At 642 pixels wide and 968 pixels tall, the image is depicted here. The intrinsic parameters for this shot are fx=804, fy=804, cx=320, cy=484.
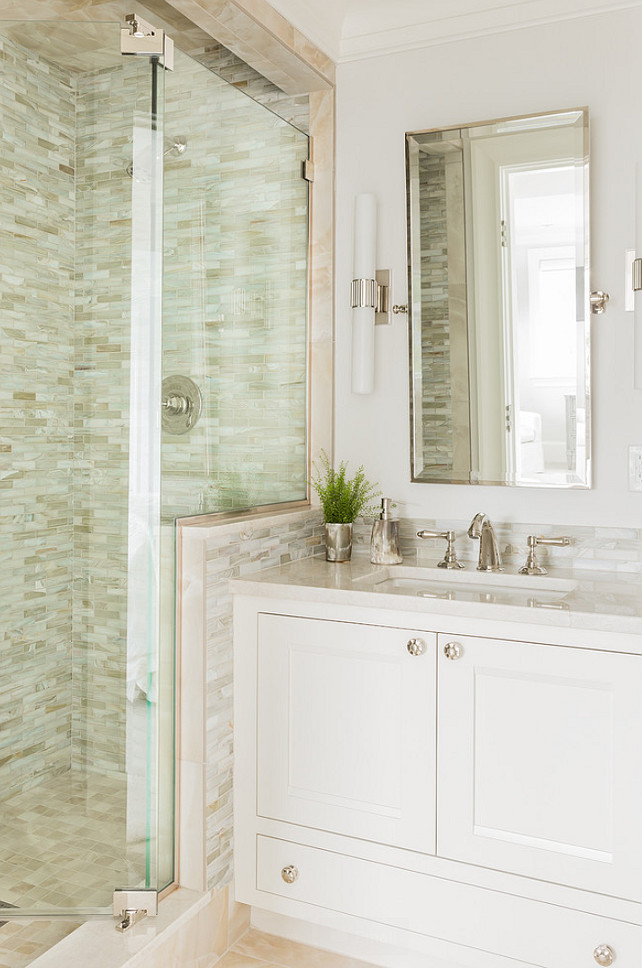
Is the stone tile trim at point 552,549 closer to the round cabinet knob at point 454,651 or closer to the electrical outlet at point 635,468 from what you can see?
the electrical outlet at point 635,468

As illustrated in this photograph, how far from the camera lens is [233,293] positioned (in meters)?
2.07

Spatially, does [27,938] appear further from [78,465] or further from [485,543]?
[485,543]

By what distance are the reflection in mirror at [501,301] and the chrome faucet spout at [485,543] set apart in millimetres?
154

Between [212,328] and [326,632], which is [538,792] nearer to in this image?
[326,632]

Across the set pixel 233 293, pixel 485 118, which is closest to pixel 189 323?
pixel 233 293

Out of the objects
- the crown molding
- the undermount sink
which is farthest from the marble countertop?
the crown molding

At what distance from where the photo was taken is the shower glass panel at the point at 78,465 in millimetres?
1608

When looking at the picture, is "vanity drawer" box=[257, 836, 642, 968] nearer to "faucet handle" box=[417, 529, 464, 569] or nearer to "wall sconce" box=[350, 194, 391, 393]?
"faucet handle" box=[417, 529, 464, 569]

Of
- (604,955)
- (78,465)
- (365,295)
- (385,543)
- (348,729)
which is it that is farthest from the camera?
(365,295)

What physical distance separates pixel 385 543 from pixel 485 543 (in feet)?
0.90

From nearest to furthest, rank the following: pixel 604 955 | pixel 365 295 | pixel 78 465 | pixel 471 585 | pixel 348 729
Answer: pixel 604 955 < pixel 78 465 < pixel 348 729 < pixel 471 585 < pixel 365 295

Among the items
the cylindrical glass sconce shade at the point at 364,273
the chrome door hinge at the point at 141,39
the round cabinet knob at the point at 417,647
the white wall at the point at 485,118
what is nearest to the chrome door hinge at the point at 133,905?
the round cabinet knob at the point at 417,647

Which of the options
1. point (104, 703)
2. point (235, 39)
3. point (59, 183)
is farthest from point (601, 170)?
point (104, 703)

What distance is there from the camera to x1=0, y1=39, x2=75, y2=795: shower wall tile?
1.59 meters
